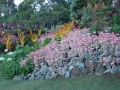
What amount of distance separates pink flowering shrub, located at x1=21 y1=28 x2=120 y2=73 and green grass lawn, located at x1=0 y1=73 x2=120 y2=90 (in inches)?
13.7

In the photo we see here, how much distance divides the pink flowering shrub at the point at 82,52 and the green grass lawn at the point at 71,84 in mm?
349

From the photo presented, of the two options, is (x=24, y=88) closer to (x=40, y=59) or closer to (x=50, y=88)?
(x=50, y=88)

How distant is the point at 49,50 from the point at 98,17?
2502 millimetres

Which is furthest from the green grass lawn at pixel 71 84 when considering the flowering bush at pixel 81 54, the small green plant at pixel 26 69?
the small green plant at pixel 26 69

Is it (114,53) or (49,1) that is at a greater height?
(49,1)

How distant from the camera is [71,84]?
4.95m

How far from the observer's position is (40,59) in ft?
20.1

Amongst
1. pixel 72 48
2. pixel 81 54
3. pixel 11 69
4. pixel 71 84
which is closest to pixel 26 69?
pixel 11 69

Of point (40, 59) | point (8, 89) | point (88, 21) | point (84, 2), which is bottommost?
point (8, 89)

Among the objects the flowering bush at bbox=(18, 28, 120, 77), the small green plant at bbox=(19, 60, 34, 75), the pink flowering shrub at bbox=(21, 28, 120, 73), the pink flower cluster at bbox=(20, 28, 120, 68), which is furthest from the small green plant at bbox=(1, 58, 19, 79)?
the flowering bush at bbox=(18, 28, 120, 77)

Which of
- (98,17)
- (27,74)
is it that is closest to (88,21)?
(98,17)

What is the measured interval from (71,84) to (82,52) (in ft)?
2.76

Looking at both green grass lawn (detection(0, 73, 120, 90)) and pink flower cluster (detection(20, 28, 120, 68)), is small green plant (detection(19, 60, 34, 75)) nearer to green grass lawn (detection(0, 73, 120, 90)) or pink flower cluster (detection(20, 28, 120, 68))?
pink flower cluster (detection(20, 28, 120, 68))

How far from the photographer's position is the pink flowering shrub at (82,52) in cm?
518
